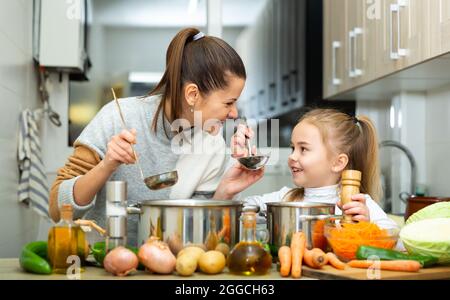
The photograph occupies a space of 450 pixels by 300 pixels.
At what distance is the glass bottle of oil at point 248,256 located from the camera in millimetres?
1048

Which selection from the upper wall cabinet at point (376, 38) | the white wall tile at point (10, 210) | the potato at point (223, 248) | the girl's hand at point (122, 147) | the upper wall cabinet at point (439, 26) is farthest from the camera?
the white wall tile at point (10, 210)

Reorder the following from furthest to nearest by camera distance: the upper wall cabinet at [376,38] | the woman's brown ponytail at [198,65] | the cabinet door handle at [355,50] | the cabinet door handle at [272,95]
Answer: the cabinet door handle at [272,95] → the cabinet door handle at [355,50] → the upper wall cabinet at [376,38] → the woman's brown ponytail at [198,65]

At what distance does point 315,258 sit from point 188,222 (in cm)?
22

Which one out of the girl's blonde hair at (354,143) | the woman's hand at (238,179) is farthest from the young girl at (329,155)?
the woman's hand at (238,179)

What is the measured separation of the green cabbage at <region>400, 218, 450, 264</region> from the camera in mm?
1171

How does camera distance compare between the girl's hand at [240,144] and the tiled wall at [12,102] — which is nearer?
the girl's hand at [240,144]

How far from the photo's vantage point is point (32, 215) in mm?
2770

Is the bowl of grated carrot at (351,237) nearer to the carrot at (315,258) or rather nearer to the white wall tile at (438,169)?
the carrot at (315,258)

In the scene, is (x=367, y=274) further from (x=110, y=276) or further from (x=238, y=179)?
(x=238, y=179)

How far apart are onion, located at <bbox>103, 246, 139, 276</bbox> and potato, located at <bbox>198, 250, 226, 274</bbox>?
11cm

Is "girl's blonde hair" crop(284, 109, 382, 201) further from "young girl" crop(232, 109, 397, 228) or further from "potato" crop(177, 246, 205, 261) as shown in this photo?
"potato" crop(177, 246, 205, 261)

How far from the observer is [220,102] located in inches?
64.3

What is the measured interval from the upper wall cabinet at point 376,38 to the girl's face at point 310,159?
54 cm
